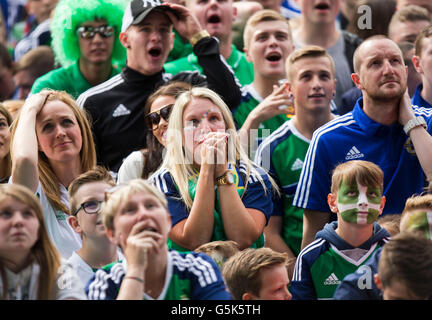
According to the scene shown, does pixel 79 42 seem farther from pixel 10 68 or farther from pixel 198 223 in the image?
pixel 198 223

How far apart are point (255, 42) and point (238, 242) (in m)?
2.18

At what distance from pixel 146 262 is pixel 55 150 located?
1.50m

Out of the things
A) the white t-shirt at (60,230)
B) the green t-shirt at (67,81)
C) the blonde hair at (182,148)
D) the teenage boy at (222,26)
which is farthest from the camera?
the teenage boy at (222,26)

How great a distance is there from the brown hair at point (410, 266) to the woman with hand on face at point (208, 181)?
3.15 feet

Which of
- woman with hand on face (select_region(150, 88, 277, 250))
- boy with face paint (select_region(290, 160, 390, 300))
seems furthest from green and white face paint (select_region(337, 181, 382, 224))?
woman with hand on face (select_region(150, 88, 277, 250))

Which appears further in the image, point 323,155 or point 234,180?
point 323,155

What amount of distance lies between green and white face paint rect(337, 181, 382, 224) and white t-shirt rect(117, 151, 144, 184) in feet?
4.05

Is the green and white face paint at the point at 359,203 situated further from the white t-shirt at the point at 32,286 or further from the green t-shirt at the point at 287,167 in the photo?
the white t-shirt at the point at 32,286

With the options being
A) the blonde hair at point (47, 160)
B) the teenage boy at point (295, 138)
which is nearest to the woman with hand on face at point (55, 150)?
the blonde hair at point (47, 160)

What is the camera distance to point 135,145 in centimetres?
515

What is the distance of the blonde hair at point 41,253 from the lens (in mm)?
3248

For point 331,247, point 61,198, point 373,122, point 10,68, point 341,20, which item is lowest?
point 331,247

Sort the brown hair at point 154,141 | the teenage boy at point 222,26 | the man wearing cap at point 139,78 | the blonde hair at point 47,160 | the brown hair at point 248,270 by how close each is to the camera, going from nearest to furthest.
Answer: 1. the brown hair at point 248,270
2. the blonde hair at point 47,160
3. the brown hair at point 154,141
4. the man wearing cap at point 139,78
5. the teenage boy at point 222,26

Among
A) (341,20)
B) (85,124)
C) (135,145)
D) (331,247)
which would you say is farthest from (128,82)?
(341,20)
